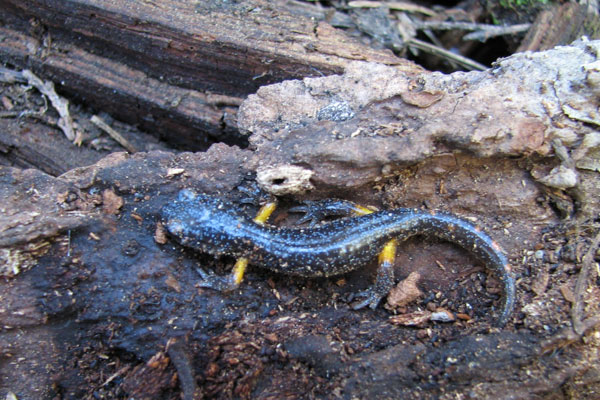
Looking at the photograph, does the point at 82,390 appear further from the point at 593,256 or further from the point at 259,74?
the point at 593,256

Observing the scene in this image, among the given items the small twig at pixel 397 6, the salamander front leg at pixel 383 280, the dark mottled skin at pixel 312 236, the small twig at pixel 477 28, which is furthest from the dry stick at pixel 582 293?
the small twig at pixel 397 6

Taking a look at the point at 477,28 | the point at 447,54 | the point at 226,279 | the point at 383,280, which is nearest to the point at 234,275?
the point at 226,279

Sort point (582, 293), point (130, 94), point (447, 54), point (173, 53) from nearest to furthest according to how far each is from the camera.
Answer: point (582, 293) < point (173, 53) < point (130, 94) < point (447, 54)

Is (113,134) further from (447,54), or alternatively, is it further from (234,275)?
(447,54)

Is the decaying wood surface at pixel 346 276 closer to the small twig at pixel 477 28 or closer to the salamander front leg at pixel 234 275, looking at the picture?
the salamander front leg at pixel 234 275

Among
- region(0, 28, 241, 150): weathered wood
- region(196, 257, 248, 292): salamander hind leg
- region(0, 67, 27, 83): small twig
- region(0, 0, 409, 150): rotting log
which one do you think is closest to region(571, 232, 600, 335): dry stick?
region(0, 0, 409, 150): rotting log

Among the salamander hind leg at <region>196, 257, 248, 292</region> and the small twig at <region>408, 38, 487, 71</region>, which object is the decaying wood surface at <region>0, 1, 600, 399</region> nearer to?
the salamander hind leg at <region>196, 257, 248, 292</region>

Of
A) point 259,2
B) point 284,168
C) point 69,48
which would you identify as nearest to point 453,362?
point 284,168

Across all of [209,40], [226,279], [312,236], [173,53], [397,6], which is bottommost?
[226,279]
